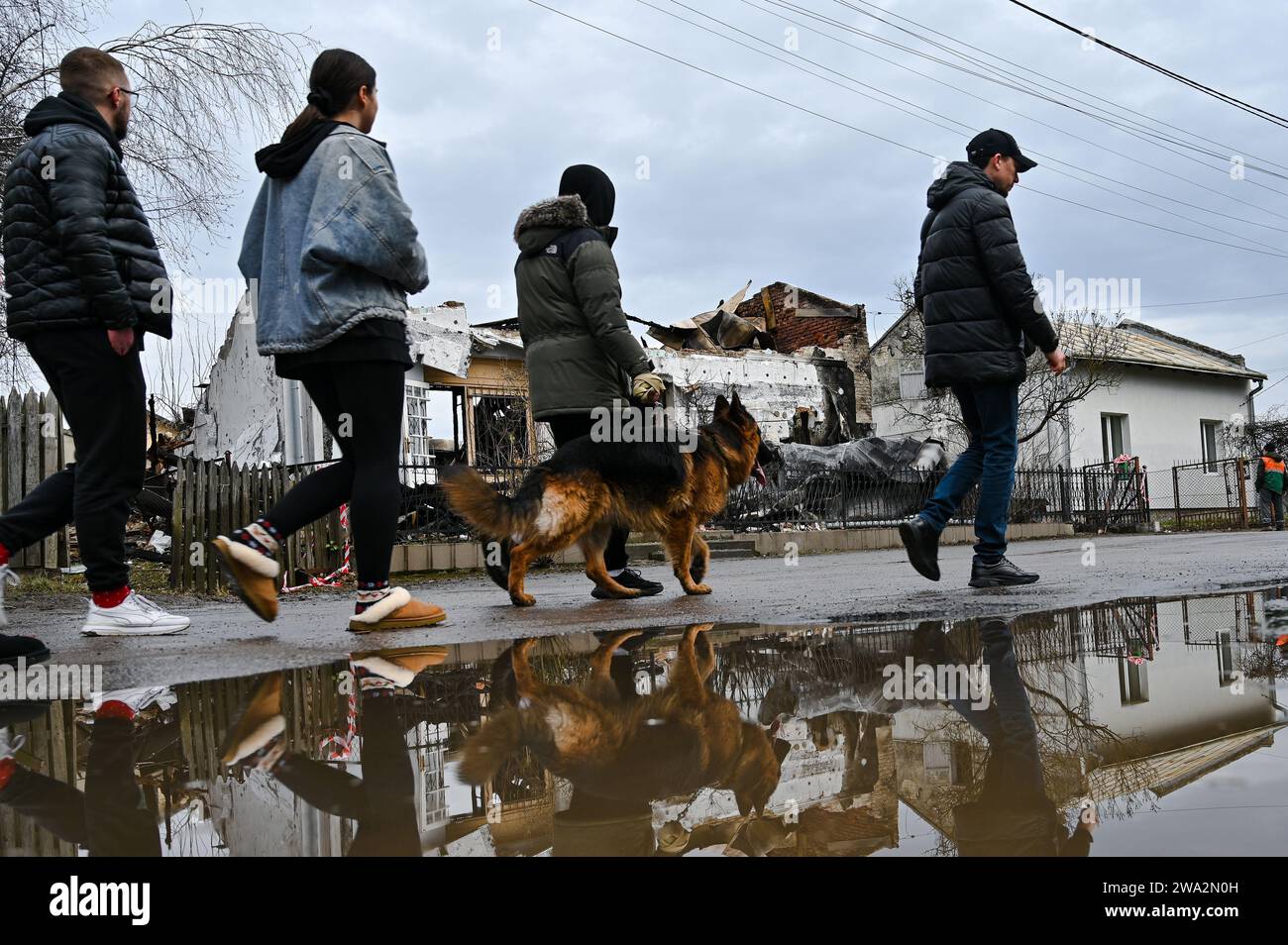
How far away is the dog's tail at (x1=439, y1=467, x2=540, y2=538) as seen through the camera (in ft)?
17.2

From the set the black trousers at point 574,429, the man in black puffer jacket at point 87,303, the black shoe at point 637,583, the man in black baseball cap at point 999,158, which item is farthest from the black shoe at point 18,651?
the man in black baseball cap at point 999,158

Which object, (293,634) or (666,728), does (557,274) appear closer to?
(293,634)

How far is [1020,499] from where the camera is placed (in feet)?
72.2

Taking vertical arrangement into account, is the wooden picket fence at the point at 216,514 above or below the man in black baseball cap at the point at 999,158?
below

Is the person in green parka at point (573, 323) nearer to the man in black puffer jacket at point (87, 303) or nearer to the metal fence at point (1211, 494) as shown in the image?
the man in black puffer jacket at point (87, 303)

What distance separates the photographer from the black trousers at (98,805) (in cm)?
162

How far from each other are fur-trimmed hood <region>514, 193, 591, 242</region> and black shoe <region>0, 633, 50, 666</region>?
124 inches

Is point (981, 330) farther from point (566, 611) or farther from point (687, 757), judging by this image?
point (687, 757)

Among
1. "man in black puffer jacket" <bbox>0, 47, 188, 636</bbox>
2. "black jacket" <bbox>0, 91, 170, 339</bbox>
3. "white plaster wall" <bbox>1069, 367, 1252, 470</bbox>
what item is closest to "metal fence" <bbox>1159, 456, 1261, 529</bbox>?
"white plaster wall" <bbox>1069, 367, 1252, 470</bbox>

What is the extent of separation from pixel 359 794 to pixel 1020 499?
2190cm

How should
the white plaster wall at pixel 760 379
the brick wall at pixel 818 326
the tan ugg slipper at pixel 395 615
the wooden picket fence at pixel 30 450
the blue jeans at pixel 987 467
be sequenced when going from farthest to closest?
the brick wall at pixel 818 326, the white plaster wall at pixel 760 379, the wooden picket fence at pixel 30 450, the blue jeans at pixel 987 467, the tan ugg slipper at pixel 395 615

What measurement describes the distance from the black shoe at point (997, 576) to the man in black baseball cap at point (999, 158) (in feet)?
6.90

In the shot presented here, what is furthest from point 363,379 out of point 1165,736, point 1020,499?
point 1020,499

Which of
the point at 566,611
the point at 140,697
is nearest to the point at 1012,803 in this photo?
the point at 140,697
